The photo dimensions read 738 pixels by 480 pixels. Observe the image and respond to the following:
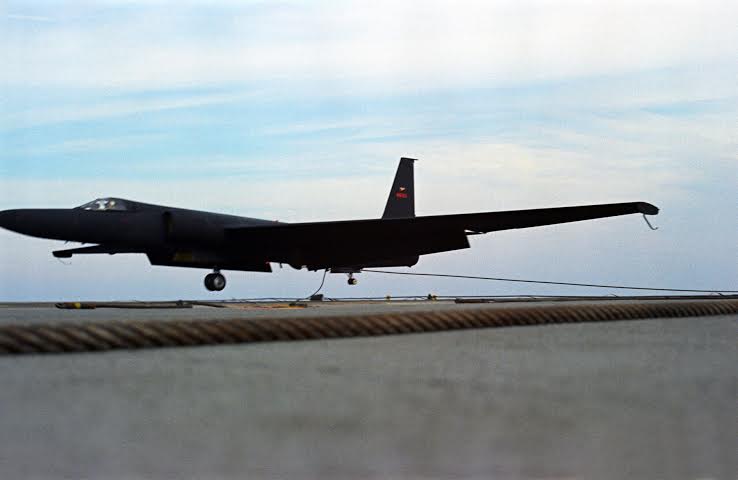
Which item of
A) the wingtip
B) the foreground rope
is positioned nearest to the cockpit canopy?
the wingtip

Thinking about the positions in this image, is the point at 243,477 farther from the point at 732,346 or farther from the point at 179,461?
the point at 732,346

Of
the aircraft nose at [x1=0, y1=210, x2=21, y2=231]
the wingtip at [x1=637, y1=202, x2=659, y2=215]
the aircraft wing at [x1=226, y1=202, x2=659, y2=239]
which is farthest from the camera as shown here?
the aircraft wing at [x1=226, y1=202, x2=659, y2=239]

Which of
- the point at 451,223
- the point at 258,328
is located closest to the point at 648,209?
the point at 451,223

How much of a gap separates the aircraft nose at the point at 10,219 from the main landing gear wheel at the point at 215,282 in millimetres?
3047

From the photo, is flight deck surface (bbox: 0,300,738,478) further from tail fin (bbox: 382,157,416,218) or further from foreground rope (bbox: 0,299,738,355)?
tail fin (bbox: 382,157,416,218)

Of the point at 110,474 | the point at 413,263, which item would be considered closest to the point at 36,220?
the point at 413,263

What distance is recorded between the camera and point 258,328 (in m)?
3.30

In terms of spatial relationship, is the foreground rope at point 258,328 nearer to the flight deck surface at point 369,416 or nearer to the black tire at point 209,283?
the flight deck surface at point 369,416

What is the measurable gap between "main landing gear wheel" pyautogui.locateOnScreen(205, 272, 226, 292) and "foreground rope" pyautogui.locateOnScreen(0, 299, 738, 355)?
8.62 meters

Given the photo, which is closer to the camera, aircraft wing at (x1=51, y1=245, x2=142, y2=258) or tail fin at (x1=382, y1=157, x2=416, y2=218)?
aircraft wing at (x1=51, y1=245, x2=142, y2=258)

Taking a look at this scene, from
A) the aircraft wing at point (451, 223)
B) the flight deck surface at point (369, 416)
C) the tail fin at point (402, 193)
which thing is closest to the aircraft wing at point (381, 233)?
the aircraft wing at point (451, 223)

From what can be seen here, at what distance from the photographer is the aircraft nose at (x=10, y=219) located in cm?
1139

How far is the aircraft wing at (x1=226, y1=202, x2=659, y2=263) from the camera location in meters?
12.5

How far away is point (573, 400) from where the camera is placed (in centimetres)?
176
